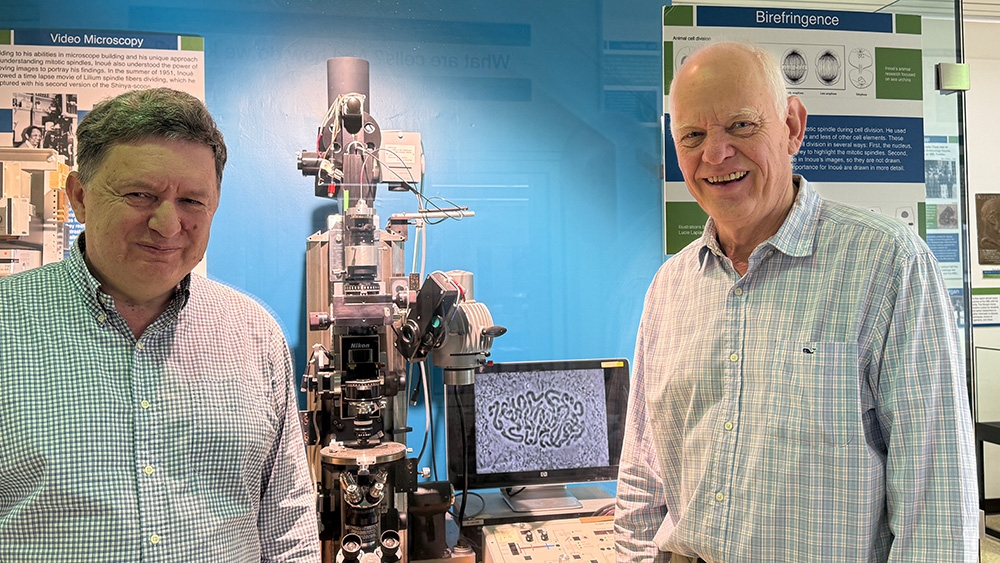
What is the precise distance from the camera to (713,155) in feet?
4.61

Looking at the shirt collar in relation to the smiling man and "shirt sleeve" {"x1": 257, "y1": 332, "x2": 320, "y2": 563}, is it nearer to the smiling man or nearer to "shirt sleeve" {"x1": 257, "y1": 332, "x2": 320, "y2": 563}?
the smiling man

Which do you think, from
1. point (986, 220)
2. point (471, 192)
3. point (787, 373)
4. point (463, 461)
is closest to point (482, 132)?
point (471, 192)

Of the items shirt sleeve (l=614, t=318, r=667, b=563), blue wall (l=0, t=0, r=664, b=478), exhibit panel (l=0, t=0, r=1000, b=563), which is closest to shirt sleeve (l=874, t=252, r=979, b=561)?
shirt sleeve (l=614, t=318, r=667, b=563)

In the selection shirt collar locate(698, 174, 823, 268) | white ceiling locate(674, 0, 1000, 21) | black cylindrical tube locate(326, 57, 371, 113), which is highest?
white ceiling locate(674, 0, 1000, 21)

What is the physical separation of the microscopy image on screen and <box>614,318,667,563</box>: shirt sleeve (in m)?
0.80

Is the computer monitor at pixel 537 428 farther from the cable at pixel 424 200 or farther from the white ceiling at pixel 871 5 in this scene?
the white ceiling at pixel 871 5

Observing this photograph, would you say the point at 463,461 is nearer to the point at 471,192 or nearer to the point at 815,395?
the point at 471,192

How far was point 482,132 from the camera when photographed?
2598 millimetres

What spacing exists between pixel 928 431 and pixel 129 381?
4.43 ft

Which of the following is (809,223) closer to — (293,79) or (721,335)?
(721,335)

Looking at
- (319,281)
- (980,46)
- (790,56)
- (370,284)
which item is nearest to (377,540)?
(370,284)

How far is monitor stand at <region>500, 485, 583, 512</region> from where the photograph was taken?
2.38 metres

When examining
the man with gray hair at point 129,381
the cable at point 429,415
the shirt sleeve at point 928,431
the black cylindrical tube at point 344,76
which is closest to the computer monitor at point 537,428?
the cable at point 429,415

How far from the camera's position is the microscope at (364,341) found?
1898 millimetres
